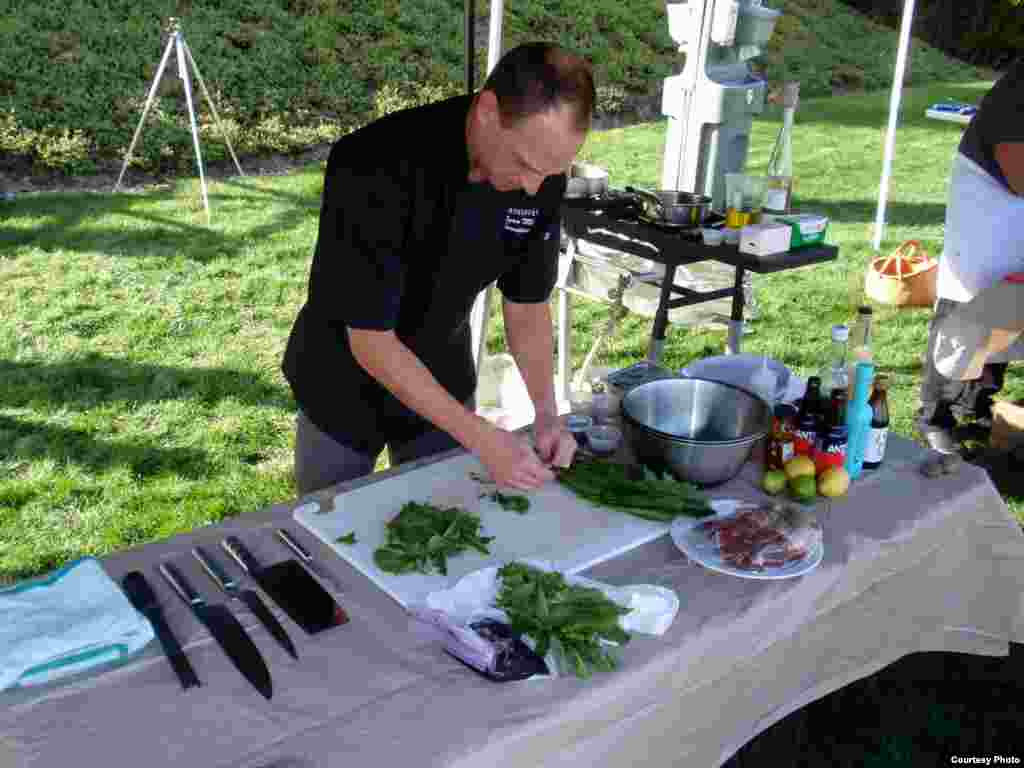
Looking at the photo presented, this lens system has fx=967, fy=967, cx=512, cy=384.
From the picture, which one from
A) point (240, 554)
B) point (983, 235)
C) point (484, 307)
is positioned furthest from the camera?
point (484, 307)

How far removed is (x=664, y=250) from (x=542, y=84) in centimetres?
179

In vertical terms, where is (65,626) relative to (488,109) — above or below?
below

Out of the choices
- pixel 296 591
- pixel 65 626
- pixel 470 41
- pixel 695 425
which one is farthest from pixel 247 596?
pixel 470 41

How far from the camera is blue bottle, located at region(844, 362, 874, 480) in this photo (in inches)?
78.8

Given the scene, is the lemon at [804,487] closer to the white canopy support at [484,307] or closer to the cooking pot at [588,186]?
the white canopy support at [484,307]

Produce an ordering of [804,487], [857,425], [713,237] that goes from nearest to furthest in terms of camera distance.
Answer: [804,487], [857,425], [713,237]

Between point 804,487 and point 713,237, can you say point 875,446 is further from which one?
point 713,237

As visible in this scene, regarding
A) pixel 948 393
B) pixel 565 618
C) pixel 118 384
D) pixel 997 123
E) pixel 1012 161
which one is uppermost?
pixel 997 123

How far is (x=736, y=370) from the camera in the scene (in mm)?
2352

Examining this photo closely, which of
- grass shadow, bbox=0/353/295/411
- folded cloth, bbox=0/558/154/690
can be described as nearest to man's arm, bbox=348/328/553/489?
folded cloth, bbox=0/558/154/690

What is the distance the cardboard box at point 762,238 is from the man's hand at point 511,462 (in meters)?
1.60

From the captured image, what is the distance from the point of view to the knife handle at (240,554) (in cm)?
162

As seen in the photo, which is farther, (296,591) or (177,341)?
(177,341)

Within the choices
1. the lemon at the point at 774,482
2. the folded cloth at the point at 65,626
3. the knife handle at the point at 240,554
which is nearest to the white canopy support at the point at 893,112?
the lemon at the point at 774,482
